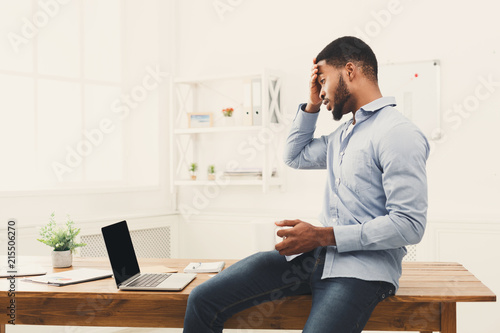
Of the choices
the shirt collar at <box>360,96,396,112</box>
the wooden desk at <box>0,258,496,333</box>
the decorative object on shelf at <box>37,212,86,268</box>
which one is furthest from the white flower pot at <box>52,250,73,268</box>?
the shirt collar at <box>360,96,396,112</box>

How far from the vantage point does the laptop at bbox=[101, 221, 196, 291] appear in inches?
72.5

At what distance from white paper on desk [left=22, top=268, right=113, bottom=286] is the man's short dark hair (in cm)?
117

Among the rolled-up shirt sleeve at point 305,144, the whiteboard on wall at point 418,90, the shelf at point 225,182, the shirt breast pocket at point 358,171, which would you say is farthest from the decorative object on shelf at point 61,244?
the whiteboard on wall at point 418,90

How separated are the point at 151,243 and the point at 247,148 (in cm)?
96

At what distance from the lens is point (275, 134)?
3.71 m

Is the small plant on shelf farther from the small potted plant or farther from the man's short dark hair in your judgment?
the man's short dark hair

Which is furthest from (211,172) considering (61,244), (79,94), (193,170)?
(61,244)

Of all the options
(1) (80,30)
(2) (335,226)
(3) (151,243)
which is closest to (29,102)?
(1) (80,30)

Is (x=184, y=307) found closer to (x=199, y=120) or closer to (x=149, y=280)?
(x=149, y=280)

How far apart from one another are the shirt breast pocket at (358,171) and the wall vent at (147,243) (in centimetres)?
222

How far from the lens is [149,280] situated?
193 centimetres

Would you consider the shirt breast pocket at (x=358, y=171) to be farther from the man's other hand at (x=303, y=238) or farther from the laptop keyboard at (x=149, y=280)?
the laptop keyboard at (x=149, y=280)

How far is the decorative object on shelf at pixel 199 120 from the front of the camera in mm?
3781

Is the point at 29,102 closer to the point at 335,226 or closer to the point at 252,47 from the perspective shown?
the point at 252,47
